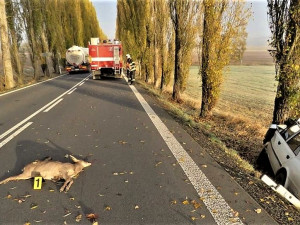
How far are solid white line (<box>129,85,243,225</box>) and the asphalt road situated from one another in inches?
0.5

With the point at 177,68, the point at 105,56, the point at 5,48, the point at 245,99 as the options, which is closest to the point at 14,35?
the point at 5,48

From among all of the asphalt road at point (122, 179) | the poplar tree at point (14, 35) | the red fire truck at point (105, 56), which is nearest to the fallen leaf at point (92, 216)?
the asphalt road at point (122, 179)

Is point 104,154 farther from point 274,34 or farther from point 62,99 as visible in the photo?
point 62,99

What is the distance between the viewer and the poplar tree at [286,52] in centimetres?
605

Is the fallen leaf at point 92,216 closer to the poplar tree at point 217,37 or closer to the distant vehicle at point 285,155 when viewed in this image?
the distant vehicle at point 285,155

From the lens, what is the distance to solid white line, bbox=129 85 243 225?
10.5 feet

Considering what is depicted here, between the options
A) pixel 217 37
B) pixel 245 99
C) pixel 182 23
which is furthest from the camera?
pixel 245 99

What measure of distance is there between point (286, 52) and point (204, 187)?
4.26 meters

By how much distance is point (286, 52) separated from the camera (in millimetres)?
6273

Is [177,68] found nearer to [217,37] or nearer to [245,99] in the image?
[217,37]

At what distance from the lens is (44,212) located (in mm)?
3262

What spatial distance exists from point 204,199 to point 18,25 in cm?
2574

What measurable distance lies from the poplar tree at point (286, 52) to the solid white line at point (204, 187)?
9.67 ft

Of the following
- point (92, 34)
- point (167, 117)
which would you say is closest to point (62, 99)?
point (167, 117)
